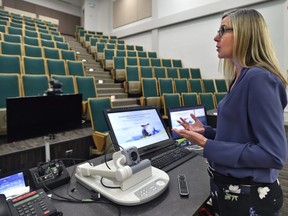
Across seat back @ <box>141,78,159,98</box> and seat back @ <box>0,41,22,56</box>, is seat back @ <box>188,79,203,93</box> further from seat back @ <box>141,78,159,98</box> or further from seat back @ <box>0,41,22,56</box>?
seat back @ <box>0,41,22,56</box>

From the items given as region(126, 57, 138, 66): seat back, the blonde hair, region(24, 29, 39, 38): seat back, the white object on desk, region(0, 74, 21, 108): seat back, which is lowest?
the white object on desk

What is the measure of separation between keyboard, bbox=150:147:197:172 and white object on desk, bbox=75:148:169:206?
0.06 meters

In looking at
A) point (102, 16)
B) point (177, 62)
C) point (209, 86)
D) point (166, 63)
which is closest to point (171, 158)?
point (209, 86)

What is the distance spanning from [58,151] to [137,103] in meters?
1.14

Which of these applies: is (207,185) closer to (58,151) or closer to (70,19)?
(58,151)

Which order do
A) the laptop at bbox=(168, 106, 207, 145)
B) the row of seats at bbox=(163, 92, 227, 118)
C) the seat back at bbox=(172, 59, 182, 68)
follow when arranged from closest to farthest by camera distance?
1. the laptop at bbox=(168, 106, 207, 145)
2. the row of seats at bbox=(163, 92, 227, 118)
3. the seat back at bbox=(172, 59, 182, 68)

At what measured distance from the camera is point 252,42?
0.34 m

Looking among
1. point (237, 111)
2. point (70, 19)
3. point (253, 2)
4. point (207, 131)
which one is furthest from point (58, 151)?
point (70, 19)

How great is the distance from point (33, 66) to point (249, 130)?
163 centimetres

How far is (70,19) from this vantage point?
4828mm

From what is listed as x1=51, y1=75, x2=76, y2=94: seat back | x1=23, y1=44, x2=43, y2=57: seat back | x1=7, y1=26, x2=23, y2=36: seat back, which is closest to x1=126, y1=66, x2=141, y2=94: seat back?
x1=51, y1=75, x2=76, y2=94: seat back

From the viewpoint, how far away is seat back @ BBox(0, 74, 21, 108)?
1.12 metres

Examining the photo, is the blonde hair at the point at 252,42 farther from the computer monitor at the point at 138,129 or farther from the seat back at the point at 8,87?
the seat back at the point at 8,87

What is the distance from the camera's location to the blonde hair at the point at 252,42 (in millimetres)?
334
